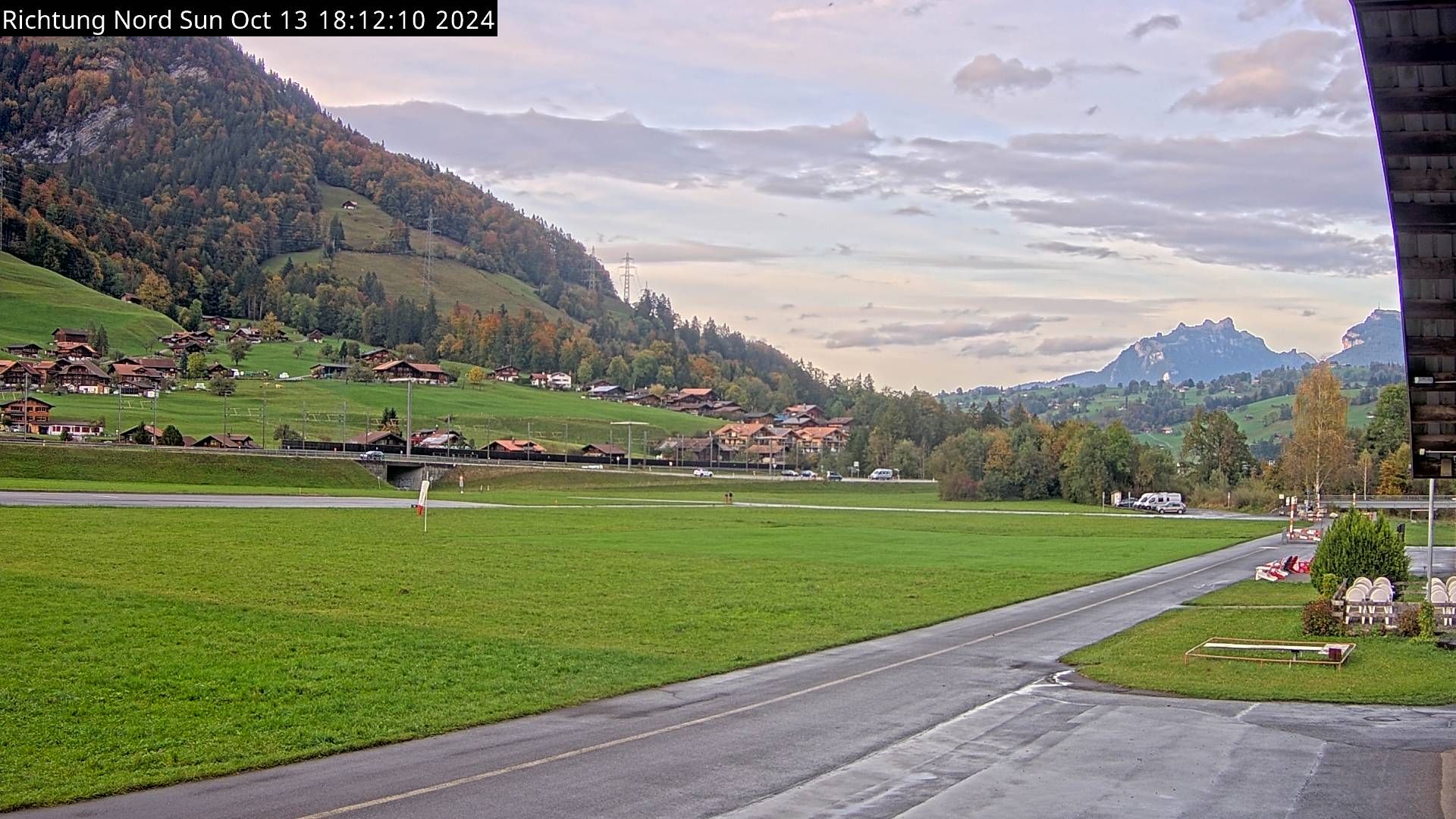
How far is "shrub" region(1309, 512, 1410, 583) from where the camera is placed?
3369 centimetres

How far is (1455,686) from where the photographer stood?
2028 centimetres

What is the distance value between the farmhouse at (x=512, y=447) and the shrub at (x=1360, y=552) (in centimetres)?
12914

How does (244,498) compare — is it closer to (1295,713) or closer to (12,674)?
(12,674)

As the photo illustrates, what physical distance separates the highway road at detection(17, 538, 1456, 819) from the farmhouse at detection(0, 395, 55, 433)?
445ft

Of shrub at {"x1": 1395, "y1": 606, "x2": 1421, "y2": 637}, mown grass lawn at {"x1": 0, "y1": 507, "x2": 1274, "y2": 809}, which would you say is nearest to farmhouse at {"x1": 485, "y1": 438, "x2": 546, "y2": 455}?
mown grass lawn at {"x1": 0, "y1": 507, "x2": 1274, "y2": 809}

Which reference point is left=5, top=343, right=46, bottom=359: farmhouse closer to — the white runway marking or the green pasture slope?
the green pasture slope

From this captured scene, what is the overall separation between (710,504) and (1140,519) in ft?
105

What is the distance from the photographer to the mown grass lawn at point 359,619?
1548 centimetres

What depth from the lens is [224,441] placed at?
135875mm

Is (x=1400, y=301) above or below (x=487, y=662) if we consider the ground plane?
above

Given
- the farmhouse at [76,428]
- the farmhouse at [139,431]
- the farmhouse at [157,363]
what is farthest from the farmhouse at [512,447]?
the farmhouse at [157,363]

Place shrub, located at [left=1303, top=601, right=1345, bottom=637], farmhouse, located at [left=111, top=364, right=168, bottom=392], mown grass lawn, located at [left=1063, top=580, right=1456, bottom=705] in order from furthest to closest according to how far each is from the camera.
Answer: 1. farmhouse, located at [left=111, top=364, right=168, bottom=392]
2. shrub, located at [left=1303, top=601, right=1345, bottom=637]
3. mown grass lawn, located at [left=1063, top=580, right=1456, bottom=705]

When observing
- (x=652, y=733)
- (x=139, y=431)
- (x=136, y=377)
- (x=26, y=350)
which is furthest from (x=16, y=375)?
(x=652, y=733)

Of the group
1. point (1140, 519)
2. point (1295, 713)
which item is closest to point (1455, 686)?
point (1295, 713)
